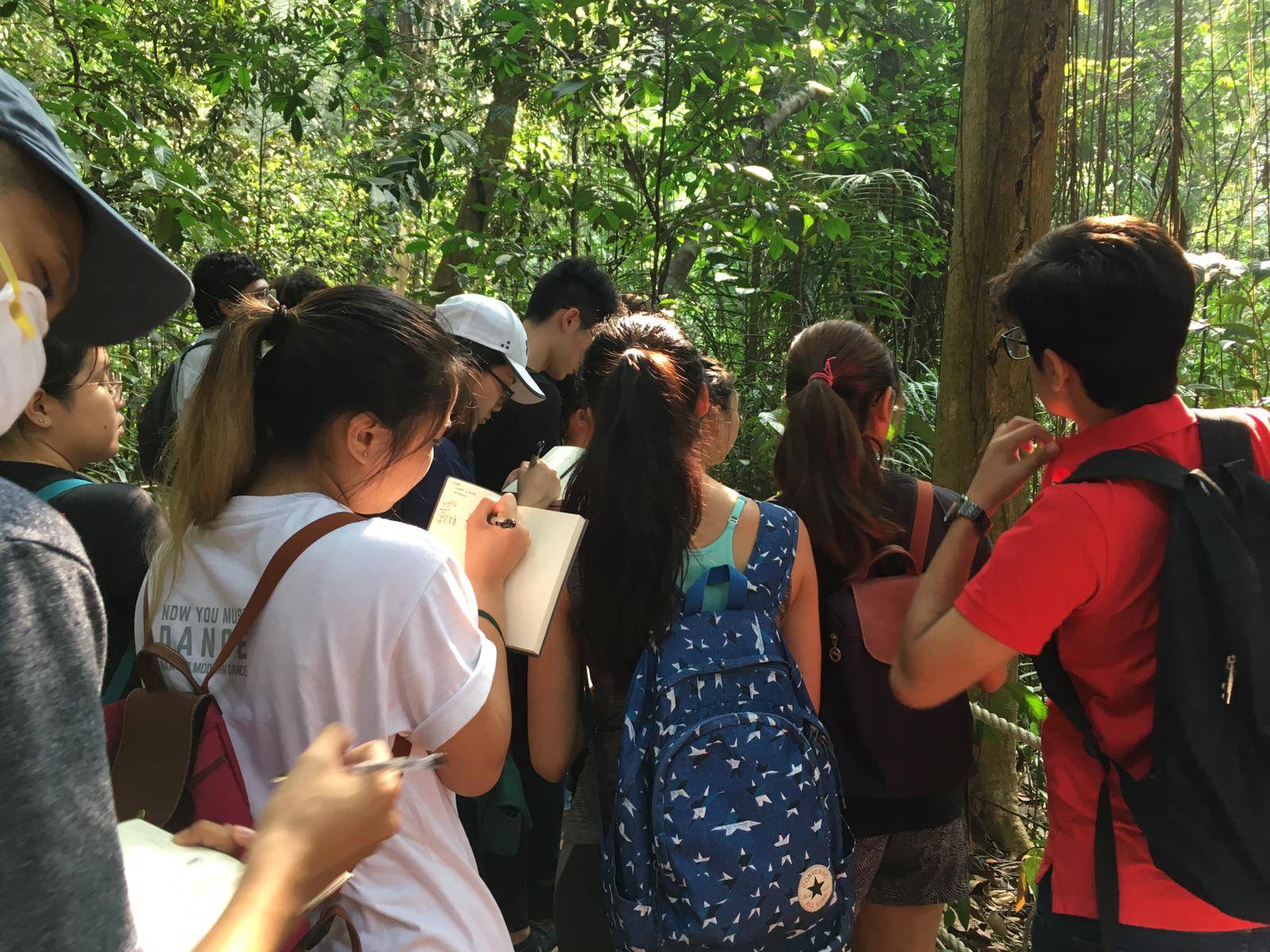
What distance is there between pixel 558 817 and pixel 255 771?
2.08 m

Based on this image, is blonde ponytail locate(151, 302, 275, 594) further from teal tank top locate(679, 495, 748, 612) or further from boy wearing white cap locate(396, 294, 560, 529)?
boy wearing white cap locate(396, 294, 560, 529)

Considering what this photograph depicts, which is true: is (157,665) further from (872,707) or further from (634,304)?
(634,304)

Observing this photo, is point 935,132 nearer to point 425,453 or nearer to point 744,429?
point 744,429

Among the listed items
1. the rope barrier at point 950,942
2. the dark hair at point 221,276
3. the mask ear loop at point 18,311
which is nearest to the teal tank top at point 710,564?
the mask ear loop at point 18,311

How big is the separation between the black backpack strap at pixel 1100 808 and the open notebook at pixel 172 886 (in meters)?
1.19

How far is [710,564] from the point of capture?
1.72 metres

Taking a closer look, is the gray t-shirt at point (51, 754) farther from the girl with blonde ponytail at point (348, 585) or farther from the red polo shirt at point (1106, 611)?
the red polo shirt at point (1106, 611)

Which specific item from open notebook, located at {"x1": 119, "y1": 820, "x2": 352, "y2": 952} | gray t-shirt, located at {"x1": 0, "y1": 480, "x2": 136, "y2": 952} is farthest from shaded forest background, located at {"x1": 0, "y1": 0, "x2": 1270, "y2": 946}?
gray t-shirt, located at {"x1": 0, "y1": 480, "x2": 136, "y2": 952}

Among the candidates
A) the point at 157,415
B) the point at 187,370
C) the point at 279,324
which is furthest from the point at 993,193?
the point at 157,415

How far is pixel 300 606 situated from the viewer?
1.20m

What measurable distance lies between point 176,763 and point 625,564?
31.8 inches

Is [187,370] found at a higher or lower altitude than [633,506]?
higher

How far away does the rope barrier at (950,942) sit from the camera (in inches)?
104

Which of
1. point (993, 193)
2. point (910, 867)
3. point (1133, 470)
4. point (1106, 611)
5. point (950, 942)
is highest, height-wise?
point (993, 193)
